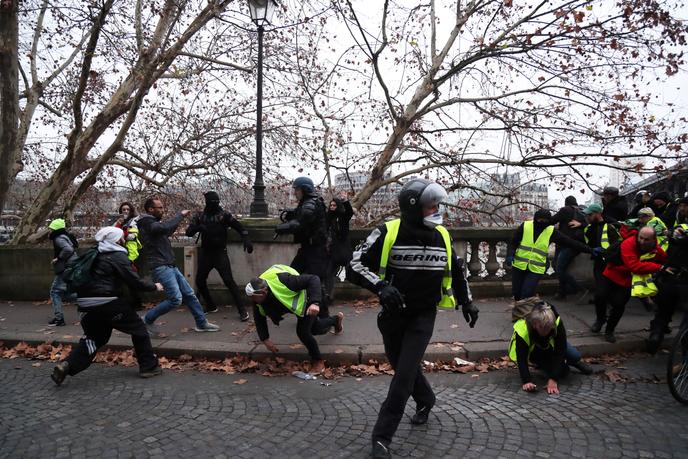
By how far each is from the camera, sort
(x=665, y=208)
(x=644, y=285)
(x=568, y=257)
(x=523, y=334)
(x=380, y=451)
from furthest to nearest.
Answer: (x=568, y=257) → (x=665, y=208) → (x=644, y=285) → (x=523, y=334) → (x=380, y=451)

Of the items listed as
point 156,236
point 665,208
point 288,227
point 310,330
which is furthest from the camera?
point 665,208

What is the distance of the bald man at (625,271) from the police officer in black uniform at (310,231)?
350 centimetres

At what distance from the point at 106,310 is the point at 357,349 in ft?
8.99

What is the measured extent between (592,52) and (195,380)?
Answer: 9607 millimetres

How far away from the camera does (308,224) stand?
5.77 m

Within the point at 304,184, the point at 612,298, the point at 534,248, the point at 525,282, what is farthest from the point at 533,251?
the point at 304,184

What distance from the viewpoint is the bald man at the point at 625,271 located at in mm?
5512

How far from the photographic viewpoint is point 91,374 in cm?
521

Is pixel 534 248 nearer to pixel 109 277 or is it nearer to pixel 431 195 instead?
pixel 431 195

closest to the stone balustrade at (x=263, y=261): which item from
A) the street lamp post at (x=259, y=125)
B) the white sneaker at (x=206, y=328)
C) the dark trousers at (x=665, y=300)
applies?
the street lamp post at (x=259, y=125)

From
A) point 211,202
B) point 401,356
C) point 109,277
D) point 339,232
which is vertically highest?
point 211,202

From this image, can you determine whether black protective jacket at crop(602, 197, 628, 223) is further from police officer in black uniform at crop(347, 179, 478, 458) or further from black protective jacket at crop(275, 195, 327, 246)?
police officer in black uniform at crop(347, 179, 478, 458)

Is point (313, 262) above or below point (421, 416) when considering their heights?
above

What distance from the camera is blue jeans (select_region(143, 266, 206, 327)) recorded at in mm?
6062
